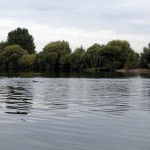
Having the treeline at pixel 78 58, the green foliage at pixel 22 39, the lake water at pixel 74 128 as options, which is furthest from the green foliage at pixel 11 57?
the lake water at pixel 74 128

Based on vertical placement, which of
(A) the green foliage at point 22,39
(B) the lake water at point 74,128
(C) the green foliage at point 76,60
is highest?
(A) the green foliage at point 22,39

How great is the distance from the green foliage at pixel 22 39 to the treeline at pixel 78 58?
1812cm

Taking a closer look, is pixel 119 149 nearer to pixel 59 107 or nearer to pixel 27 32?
pixel 59 107

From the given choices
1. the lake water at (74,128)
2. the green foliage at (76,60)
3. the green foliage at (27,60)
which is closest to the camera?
the lake water at (74,128)

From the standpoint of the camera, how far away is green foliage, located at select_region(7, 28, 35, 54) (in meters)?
164

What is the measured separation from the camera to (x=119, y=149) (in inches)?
471

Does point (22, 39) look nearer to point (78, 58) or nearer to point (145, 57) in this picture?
point (78, 58)

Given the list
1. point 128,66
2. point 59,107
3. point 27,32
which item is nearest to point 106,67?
point 128,66

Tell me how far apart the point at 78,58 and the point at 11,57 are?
25.6m

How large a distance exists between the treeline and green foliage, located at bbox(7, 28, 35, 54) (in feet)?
59.4

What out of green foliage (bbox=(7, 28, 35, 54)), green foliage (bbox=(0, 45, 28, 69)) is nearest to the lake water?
green foliage (bbox=(0, 45, 28, 69))

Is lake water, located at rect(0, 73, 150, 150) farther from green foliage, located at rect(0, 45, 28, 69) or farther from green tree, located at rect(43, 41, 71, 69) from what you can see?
green foliage, located at rect(0, 45, 28, 69)

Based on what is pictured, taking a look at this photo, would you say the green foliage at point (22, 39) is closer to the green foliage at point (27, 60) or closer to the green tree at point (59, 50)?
the green foliage at point (27, 60)

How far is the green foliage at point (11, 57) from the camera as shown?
455 ft
